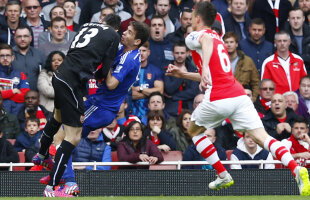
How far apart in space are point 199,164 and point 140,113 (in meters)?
2.54

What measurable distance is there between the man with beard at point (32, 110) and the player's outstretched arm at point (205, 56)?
499 cm

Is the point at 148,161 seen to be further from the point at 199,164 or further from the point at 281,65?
the point at 281,65

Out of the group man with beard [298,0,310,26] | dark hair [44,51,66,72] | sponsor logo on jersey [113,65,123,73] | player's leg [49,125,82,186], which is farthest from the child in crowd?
man with beard [298,0,310,26]

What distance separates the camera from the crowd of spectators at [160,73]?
492 inches

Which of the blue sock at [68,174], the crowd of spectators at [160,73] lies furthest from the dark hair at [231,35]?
the blue sock at [68,174]

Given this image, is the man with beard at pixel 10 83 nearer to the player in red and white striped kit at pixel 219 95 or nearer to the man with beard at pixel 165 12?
the man with beard at pixel 165 12

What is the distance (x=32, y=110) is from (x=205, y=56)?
16.8 ft

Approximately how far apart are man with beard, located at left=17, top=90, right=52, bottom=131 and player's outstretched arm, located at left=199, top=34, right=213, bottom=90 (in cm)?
499

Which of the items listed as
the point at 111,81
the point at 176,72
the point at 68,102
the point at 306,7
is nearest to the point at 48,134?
the point at 68,102

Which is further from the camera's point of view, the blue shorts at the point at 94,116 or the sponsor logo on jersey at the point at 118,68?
the blue shorts at the point at 94,116

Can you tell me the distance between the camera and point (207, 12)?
9.32 meters

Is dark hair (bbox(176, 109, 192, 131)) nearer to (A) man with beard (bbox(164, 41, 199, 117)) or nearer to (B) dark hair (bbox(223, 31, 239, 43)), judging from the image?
(A) man with beard (bbox(164, 41, 199, 117))

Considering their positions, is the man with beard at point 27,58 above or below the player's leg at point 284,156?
above

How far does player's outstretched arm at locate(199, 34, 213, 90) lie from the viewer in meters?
8.71
